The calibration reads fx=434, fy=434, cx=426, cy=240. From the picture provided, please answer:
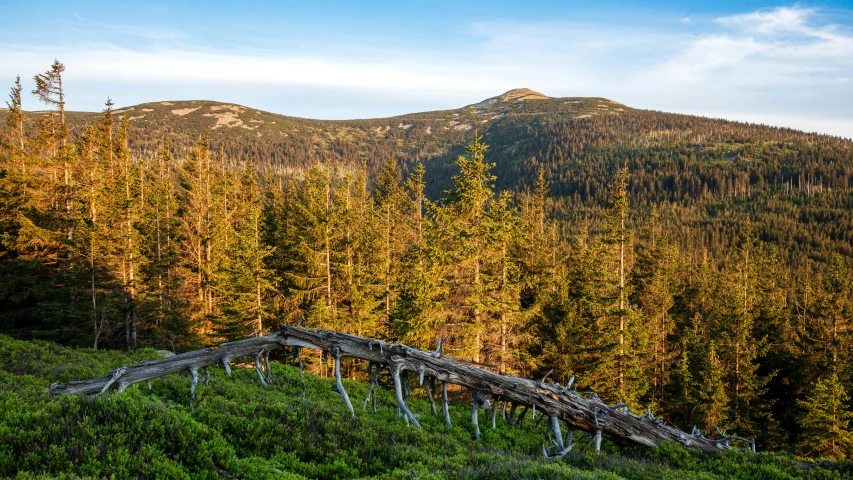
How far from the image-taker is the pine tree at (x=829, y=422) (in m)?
28.5

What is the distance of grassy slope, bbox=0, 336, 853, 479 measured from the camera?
218 inches

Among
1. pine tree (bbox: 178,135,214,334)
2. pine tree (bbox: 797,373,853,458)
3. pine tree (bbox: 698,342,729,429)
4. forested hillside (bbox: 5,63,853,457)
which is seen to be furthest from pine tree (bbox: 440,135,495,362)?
pine tree (bbox: 797,373,853,458)

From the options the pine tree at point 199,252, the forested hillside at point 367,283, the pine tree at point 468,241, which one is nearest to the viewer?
the pine tree at point 468,241

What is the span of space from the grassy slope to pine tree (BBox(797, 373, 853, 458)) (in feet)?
86.9

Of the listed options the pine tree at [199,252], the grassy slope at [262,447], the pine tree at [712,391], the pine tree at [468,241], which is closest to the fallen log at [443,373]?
the grassy slope at [262,447]

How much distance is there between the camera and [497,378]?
9414 millimetres

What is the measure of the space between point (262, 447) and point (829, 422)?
124ft

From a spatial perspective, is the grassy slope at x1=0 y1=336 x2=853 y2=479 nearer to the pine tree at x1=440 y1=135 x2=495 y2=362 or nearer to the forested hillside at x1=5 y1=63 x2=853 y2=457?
the pine tree at x1=440 y1=135 x2=495 y2=362

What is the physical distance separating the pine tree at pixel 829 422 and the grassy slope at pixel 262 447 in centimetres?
2649

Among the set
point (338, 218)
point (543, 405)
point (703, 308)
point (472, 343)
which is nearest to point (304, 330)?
point (543, 405)

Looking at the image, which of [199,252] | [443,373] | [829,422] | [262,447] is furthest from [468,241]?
[829,422]

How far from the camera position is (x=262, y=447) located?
7.16 m

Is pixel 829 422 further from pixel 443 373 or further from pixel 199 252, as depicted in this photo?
pixel 199 252

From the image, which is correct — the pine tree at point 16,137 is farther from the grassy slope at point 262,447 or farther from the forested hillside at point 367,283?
the grassy slope at point 262,447
